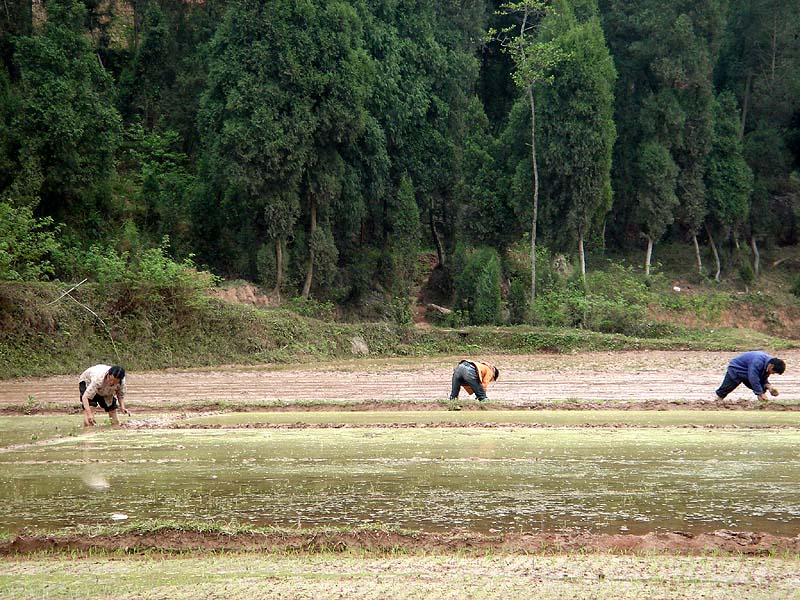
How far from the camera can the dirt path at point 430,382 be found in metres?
20.3

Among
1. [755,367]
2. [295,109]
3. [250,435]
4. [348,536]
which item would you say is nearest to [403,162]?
[295,109]

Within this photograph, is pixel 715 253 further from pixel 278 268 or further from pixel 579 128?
pixel 278 268

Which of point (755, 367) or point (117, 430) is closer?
point (117, 430)

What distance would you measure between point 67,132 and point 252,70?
6731 mm

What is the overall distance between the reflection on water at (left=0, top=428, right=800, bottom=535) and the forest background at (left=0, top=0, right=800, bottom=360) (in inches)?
656

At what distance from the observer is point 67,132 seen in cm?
3175

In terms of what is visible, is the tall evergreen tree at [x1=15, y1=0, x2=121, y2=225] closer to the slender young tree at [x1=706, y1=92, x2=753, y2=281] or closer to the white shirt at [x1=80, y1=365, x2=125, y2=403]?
the white shirt at [x1=80, y1=365, x2=125, y2=403]

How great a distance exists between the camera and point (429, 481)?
30.7 ft

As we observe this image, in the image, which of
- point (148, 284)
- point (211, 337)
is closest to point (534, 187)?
point (211, 337)

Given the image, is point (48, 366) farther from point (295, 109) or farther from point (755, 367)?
point (755, 367)

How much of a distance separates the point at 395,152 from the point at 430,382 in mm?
18252

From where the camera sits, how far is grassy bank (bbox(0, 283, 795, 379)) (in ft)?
84.8

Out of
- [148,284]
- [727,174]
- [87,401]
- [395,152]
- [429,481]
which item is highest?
[395,152]

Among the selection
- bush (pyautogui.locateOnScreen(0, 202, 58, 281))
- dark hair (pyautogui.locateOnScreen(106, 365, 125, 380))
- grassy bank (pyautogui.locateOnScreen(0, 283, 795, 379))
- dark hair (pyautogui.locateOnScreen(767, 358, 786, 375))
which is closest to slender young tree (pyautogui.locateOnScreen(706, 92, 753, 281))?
grassy bank (pyautogui.locateOnScreen(0, 283, 795, 379))
